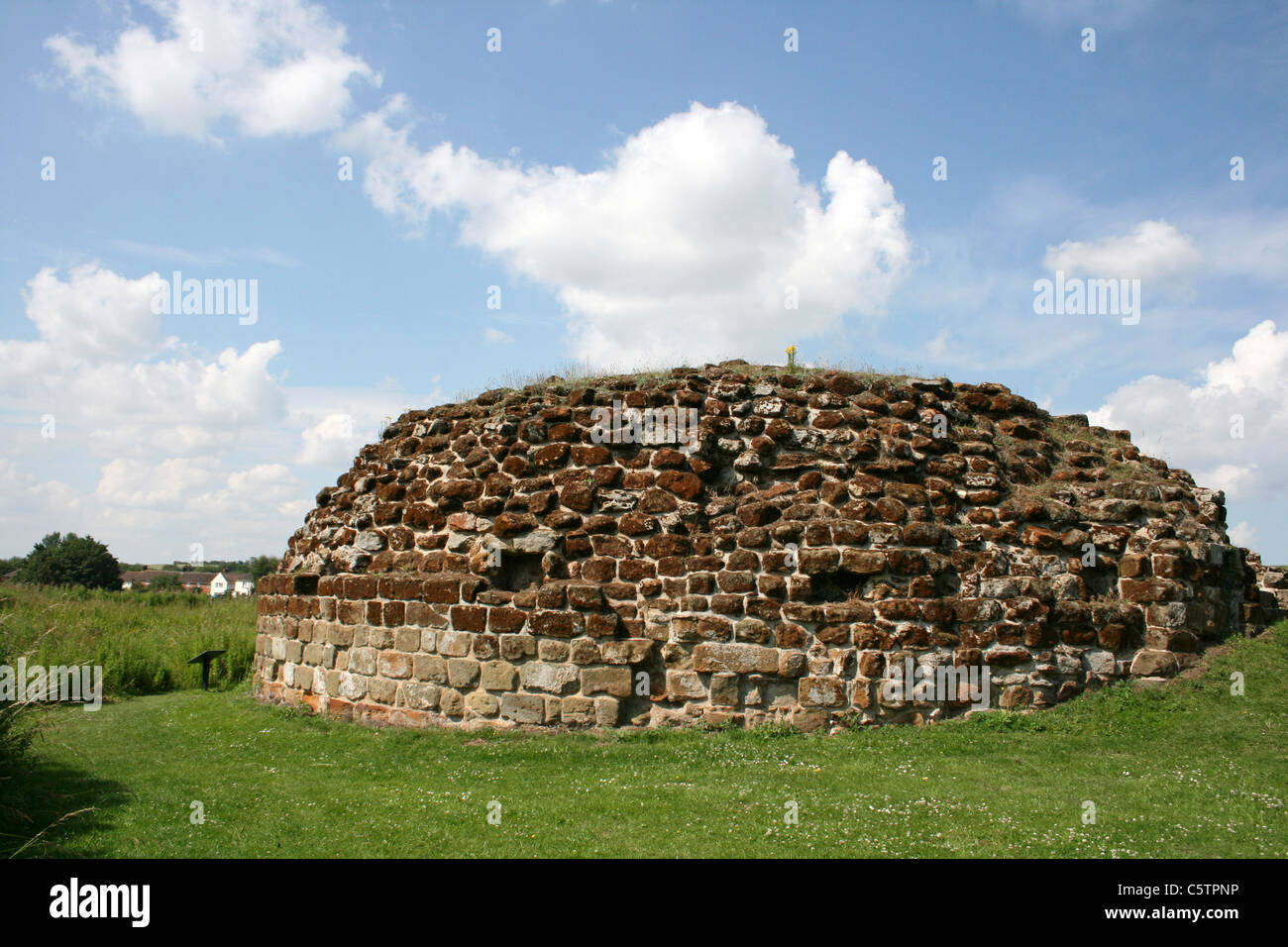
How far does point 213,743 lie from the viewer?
1004cm

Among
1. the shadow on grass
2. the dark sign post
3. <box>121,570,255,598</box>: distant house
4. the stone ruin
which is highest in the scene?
the stone ruin

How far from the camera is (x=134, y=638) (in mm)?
17312

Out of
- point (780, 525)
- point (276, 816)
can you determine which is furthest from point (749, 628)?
point (276, 816)

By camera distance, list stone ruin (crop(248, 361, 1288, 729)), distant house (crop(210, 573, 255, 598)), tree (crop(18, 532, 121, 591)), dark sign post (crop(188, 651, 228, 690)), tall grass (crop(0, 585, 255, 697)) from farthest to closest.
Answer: tree (crop(18, 532, 121, 591)) < distant house (crop(210, 573, 255, 598)) < dark sign post (crop(188, 651, 228, 690)) < tall grass (crop(0, 585, 255, 697)) < stone ruin (crop(248, 361, 1288, 729))

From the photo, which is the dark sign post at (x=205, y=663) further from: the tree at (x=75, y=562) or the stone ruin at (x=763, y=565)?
the tree at (x=75, y=562)

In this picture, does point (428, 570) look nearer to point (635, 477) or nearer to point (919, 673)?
point (635, 477)

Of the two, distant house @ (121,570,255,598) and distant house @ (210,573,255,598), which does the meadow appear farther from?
distant house @ (121,570,255,598)

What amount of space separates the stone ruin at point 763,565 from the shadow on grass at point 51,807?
3.10 m

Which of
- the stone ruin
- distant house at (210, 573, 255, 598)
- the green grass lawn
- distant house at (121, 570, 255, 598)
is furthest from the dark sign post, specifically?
distant house at (121, 570, 255, 598)

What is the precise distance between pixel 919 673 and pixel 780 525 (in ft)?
7.06

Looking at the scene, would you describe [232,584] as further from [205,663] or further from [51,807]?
[51,807]

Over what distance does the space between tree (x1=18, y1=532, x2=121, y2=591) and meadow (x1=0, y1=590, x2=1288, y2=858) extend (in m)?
39.7

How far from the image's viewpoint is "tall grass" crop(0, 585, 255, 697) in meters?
15.7

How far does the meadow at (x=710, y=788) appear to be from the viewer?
6027 millimetres
